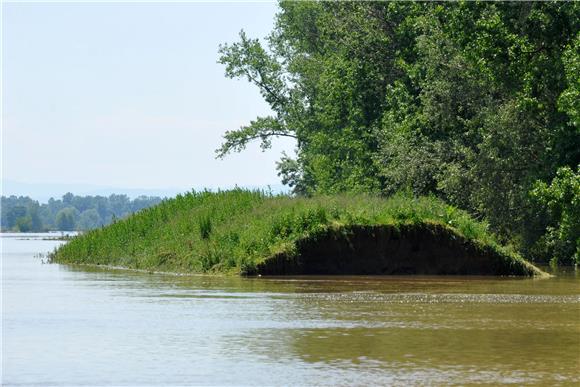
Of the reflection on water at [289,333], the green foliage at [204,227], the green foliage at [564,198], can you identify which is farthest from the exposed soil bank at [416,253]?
the green foliage at [204,227]

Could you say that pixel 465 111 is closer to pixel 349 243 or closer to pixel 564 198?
pixel 564 198

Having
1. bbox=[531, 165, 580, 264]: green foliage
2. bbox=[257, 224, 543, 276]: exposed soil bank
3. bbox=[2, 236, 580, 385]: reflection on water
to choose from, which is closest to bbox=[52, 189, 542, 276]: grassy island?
bbox=[257, 224, 543, 276]: exposed soil bank

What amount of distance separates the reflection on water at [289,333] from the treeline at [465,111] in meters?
12.3

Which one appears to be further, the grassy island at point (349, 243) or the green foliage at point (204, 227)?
the green foliage at point (204, 227)

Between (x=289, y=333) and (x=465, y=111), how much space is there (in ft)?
106

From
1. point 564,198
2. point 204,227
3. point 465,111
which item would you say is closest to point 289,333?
point 204,227

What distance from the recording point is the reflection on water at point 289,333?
12.8 metres

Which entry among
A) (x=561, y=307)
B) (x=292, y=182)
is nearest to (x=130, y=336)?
(x=561, y=307)

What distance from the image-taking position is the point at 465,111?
47938mm

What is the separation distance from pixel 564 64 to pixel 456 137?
1271 centimetres

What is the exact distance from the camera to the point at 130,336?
16344 millimetres

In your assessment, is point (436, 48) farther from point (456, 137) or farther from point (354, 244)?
point (354, 244)

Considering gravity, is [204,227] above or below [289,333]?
above

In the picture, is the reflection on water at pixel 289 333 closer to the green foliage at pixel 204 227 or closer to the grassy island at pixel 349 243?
the grassy island at pixel 349 243
